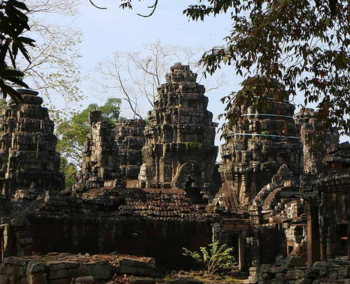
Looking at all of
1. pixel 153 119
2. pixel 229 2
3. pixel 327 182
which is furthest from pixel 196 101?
pixel 229 2

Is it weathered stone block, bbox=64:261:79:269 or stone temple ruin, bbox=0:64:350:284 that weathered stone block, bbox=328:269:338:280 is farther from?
weathered stone block, bbox=64:261:79:269

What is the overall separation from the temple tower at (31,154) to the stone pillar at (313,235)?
1013 inches

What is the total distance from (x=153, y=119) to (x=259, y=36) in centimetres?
3498

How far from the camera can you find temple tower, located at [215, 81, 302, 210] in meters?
42.7

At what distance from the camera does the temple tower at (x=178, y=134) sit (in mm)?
47406

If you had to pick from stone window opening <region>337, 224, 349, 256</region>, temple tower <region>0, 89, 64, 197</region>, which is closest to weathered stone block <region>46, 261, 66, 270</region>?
stone window opening <region>337, 224, 349, 256</region>

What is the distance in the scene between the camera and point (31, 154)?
150ft

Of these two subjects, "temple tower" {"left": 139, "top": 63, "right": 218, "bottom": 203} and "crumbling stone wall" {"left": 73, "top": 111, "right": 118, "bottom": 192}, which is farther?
"temple tower" {"left": 139, "top": 63, "right": 218, "bottom": 203}

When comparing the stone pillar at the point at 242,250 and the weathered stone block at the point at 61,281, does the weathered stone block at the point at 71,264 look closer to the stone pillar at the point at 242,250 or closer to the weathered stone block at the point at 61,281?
the weathered stone block at the point at 61,281

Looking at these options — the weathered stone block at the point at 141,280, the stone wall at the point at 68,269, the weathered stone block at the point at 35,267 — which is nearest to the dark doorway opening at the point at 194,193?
the stone wall at the point at 68,269

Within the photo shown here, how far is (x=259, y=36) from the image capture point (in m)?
14.3

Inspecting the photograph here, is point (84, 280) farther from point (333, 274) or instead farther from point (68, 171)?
point (68, 171)

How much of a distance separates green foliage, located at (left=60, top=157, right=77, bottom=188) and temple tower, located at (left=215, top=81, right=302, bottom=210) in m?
26.6

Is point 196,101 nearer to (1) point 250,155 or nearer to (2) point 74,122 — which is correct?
(1) point 250,155
